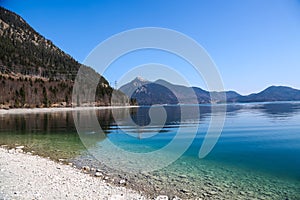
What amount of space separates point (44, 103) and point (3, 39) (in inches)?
4067

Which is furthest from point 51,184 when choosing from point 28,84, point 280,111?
point 28,84

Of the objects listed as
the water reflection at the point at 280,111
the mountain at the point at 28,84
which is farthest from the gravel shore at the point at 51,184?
the mountain at the point at 28,84

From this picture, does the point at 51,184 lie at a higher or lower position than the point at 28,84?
lower

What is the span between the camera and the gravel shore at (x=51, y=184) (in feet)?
30.0

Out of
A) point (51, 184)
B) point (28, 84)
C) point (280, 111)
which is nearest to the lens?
point (51, 184)

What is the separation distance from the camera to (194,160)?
1731 cm

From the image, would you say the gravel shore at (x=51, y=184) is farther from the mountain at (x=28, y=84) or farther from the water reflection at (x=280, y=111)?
the mountain at (x=28, y=84)

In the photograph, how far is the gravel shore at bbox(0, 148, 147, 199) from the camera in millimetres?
9141

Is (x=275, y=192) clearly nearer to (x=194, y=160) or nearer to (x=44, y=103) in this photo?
(x=194, y=160)

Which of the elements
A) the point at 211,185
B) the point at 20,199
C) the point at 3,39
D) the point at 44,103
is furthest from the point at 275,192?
the point at 3,39

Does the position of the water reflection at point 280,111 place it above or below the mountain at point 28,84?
below

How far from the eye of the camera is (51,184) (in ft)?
33.8

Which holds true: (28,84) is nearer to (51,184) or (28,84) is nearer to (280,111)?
(280,111)

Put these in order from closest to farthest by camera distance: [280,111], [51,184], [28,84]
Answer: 1. [51,184]
2. [280,111]
3. [28,84]
